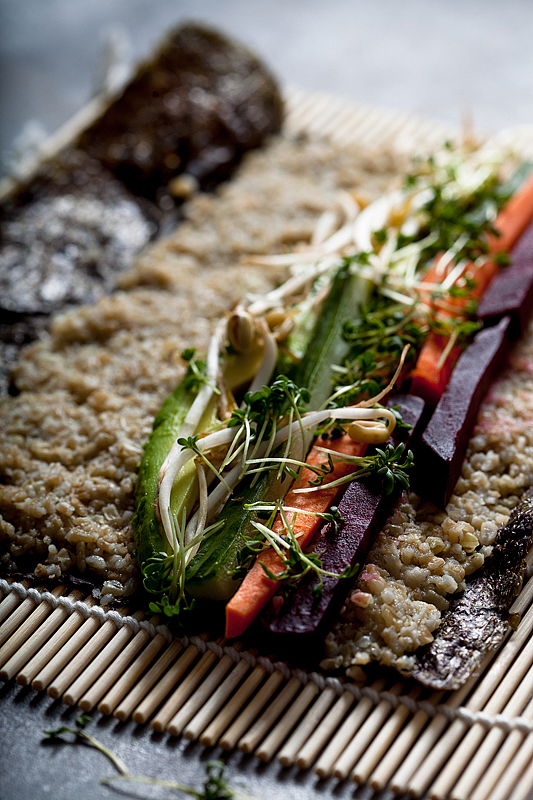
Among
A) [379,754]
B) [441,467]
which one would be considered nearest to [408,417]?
[441,467]

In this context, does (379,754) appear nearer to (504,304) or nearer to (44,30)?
(504,304)

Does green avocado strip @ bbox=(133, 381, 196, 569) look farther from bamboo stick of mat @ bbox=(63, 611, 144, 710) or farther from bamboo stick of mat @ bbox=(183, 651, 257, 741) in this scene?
bamboo stick of mat @ bbox=(183, 651, 257, 741)

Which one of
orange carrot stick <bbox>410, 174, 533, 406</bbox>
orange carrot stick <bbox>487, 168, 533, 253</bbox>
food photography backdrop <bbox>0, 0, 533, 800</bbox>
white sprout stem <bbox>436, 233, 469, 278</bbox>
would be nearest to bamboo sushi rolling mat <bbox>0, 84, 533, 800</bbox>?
orange carrot stick <bbox>410, 174, 533, 406</bbox>

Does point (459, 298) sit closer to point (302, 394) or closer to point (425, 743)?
point (302, 394)

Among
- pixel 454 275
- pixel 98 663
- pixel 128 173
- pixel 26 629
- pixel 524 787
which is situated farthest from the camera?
pixel 128 173

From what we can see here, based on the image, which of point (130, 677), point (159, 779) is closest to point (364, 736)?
point (159, 779)

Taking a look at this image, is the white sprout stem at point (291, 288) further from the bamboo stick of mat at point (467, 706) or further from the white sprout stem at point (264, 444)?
the bamboo stick of mat at point (467, 706)
